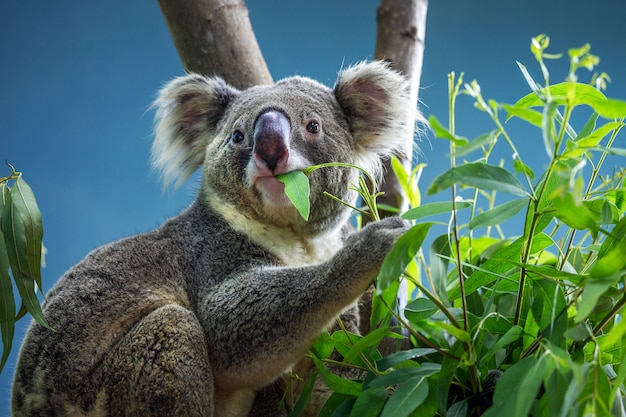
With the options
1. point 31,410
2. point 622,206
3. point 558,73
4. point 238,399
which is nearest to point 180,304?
point 238,399

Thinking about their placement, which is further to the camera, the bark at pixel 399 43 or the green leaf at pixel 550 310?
the bark at pixel 399 43

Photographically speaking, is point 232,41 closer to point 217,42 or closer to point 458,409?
point 217,42

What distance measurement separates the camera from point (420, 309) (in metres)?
1.45

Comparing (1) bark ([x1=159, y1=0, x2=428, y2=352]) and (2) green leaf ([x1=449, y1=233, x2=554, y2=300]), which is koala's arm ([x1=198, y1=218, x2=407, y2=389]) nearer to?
(2) green leaf ([x1=449, y1=233, x2=554, y2=300])

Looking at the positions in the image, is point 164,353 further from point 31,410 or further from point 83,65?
point 83,65

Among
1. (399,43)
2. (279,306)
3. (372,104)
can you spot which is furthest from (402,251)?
(399,43)

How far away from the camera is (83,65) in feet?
14.4

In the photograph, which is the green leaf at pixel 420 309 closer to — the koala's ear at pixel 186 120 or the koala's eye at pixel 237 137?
the koala's eye at pixel 237 137

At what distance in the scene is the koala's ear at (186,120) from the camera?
93.0 inches

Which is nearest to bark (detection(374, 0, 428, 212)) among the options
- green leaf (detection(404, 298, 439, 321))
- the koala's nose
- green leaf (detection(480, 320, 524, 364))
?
the koala's nose

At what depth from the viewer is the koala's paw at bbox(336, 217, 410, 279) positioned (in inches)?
59.1

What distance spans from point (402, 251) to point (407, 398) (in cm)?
27

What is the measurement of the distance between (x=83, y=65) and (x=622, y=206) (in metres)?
3.71

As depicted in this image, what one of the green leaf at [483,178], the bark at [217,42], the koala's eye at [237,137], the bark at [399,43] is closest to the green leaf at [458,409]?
the green leaf at [483,178]
